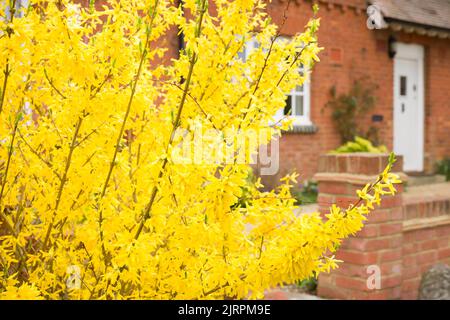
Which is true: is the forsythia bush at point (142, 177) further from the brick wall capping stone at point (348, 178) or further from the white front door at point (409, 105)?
the white front door at point (409, 105)

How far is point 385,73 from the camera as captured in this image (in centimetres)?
1200

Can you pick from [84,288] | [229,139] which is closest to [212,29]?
[229,139]

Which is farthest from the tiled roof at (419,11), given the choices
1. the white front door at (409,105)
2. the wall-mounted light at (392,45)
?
the white front door at (409,105)

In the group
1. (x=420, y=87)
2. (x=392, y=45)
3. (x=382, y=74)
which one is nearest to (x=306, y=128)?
(x=382, y=74)

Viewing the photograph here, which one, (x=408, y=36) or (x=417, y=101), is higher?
(x=408, y=36)

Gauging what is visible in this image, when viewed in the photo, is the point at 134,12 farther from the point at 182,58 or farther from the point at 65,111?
the point at 65,111

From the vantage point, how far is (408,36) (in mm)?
12344

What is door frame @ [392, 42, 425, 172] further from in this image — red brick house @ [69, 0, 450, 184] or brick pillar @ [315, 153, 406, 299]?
brick pillar @ [315, 153, 406, 299]

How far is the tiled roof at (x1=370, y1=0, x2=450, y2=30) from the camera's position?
11.6 m

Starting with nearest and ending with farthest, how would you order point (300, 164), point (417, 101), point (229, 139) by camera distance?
point (229, 139)
point (300, 164)
point (417, 101)

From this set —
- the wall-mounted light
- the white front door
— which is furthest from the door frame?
the wall-mounted light

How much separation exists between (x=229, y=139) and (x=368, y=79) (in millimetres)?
9782

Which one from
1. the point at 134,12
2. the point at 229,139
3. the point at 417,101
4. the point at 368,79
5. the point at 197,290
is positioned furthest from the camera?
the point at 417,101

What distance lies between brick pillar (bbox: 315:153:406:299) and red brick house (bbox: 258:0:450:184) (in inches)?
207
